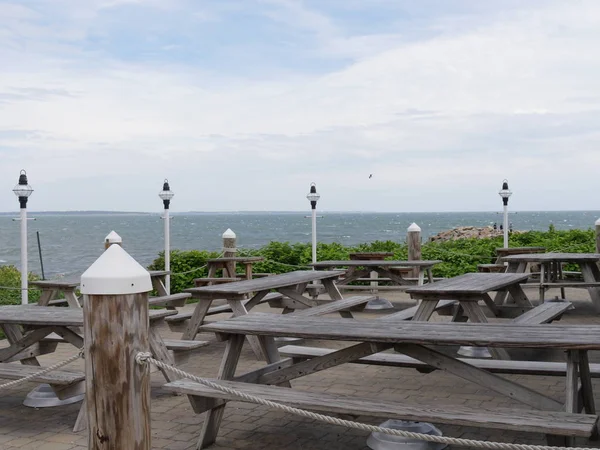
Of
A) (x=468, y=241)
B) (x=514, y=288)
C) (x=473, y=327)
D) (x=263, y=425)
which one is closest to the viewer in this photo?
(x=473, y=327)

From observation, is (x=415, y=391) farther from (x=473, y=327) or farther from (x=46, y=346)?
(x=46, y=346)

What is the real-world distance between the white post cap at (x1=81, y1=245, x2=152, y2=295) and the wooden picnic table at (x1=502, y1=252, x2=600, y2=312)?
7.44 metres

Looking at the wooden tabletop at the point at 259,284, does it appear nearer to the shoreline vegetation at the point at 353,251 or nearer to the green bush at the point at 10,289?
the green bush at the point at 10,289

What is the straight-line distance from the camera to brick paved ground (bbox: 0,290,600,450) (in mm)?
4645

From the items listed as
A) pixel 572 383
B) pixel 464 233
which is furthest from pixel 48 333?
pixel 464 233

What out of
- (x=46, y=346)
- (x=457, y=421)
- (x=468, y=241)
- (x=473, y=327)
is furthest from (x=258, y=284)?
(x=468, y=241)

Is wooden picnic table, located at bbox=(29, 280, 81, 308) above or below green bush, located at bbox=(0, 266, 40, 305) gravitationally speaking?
above

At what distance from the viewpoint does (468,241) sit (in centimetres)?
1739

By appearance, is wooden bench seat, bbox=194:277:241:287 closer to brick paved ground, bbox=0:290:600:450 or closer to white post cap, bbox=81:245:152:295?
brick paved ground, bbox=0:290:600:450

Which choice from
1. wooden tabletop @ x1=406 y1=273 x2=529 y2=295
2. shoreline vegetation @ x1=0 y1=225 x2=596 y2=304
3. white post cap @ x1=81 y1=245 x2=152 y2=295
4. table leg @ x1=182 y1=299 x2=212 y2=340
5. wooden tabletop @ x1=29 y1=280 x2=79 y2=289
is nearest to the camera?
white post cap @ x1=81 y1=245 x2=152 y2=295

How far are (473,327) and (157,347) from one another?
2363 millimetres

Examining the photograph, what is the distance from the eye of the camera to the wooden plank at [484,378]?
401 cm

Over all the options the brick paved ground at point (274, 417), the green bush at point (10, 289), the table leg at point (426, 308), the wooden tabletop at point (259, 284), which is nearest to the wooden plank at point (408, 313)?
the table leg at point (426, 308)

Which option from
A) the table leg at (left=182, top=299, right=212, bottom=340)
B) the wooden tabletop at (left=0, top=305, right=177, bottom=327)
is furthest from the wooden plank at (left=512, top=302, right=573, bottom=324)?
the table leg at (left=182, top=299, right=212, bottom=340)
